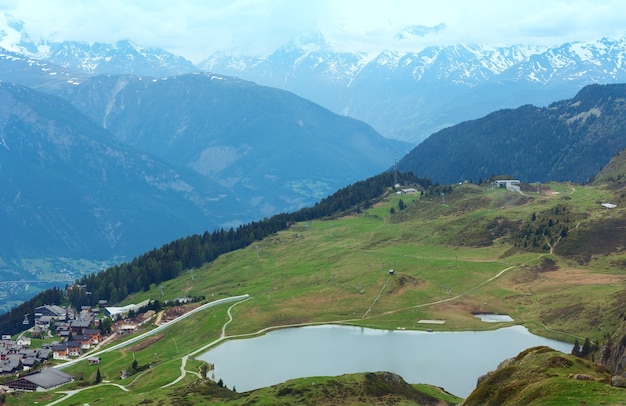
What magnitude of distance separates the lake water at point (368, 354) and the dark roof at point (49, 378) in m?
25.0

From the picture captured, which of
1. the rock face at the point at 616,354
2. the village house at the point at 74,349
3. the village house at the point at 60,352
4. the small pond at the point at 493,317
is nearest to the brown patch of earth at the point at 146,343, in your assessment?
the village house at the point at 74,349

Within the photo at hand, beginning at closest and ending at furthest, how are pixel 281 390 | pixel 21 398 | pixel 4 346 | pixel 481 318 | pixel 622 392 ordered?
pixel 622 392 → pixel 281 390 → pixel 21 398 → pixel 481 318 → pixel 4 346

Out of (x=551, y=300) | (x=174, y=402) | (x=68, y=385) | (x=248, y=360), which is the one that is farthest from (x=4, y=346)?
(x=551, y=300)

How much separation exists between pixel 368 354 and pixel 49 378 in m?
56.8

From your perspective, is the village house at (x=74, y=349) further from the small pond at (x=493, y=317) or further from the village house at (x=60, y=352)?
the small pond at (x=493, y=317)

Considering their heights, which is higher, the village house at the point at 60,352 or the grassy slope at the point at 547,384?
the village house at the point at 60,352

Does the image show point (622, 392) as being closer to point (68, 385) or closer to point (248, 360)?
point (248, 360)

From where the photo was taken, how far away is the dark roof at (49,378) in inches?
6004

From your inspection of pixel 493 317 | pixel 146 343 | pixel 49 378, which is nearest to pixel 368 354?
pixel 493 317

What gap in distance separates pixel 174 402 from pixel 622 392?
61633mm

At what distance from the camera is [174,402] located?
383 ft

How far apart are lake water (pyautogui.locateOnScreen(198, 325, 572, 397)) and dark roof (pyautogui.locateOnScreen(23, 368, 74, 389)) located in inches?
983

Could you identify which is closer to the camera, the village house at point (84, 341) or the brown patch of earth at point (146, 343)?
the brown patch of earth at point (146, 343)

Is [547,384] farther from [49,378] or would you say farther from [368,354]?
[49,378]
